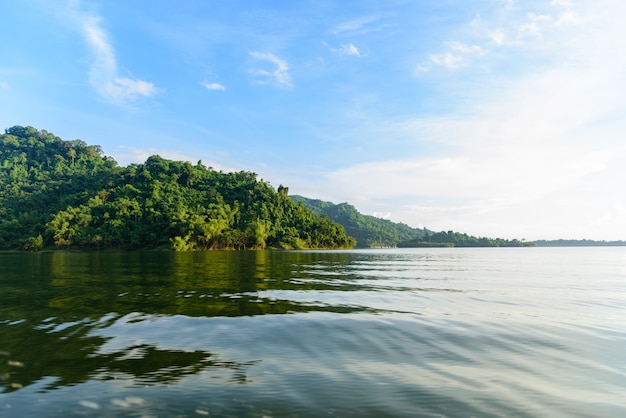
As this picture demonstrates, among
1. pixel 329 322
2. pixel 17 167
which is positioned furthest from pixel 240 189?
pixel 329 322

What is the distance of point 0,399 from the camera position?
245 inches

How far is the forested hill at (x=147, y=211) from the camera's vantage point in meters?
122

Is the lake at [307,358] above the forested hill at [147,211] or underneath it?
underneath

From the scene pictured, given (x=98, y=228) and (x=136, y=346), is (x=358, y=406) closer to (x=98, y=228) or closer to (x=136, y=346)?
(x=136, y=346)

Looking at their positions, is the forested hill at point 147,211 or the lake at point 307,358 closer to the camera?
the lake at point 307,358

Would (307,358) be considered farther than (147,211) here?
No

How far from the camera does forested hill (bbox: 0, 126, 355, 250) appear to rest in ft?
401

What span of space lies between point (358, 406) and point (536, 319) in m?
11.5

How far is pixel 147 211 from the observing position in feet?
462

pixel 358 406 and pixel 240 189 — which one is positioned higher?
pixel 240 189

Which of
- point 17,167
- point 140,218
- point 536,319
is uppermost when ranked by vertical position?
point 17,167

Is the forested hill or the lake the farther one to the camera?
the forested hill

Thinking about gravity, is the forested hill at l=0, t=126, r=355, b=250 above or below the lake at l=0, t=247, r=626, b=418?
above

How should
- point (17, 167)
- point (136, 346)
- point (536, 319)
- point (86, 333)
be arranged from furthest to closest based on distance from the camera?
point (17, 167), point (536, 319), point (86, 333), point (136, 346)
